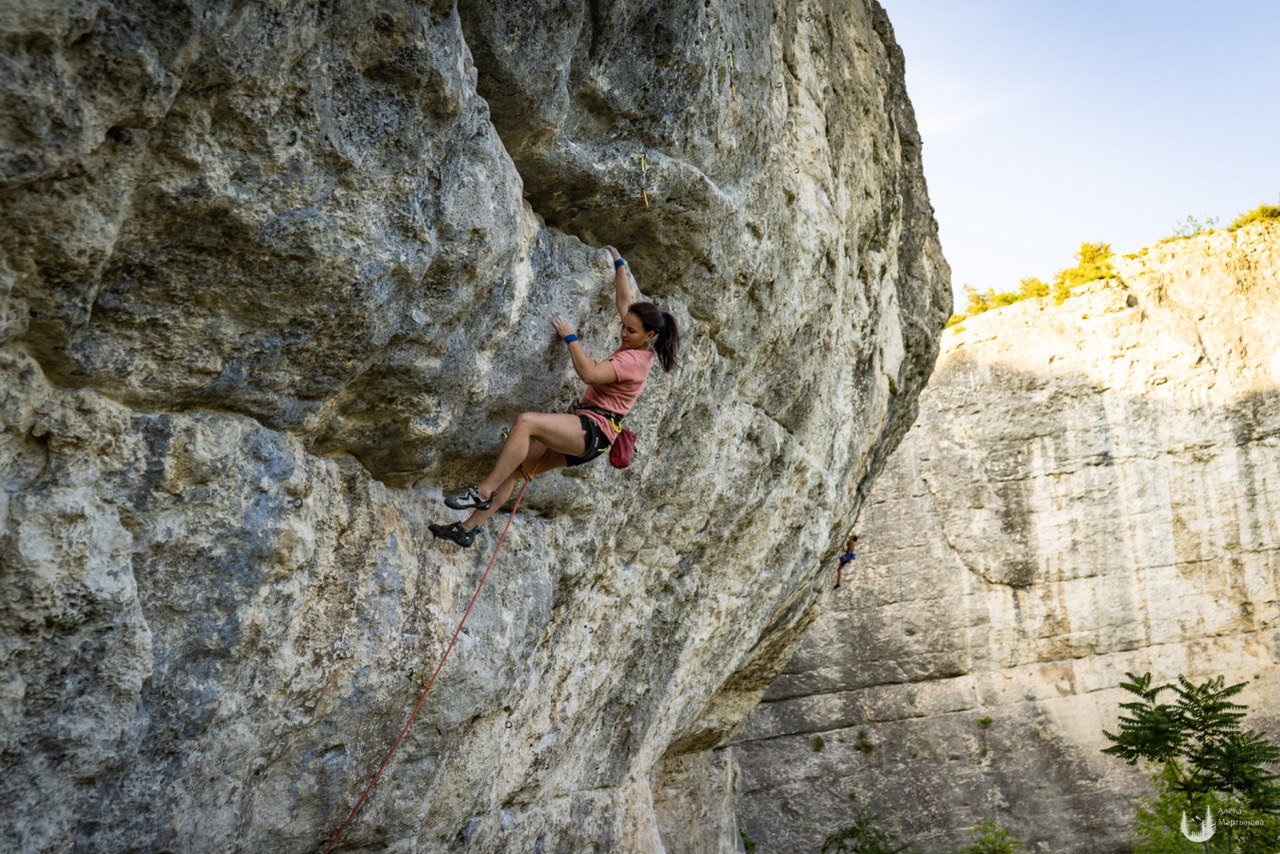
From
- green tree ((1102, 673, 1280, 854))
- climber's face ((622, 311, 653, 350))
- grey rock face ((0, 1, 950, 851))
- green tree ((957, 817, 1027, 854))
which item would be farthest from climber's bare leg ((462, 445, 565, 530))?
green tree ((957, 817, 1027, 854))

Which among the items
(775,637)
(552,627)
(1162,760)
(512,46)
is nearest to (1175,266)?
(1162,760)

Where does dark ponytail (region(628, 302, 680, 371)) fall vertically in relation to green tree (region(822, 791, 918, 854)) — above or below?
above

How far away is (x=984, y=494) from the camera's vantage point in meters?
14.9

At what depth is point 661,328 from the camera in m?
5.13

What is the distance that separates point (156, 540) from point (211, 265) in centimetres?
92

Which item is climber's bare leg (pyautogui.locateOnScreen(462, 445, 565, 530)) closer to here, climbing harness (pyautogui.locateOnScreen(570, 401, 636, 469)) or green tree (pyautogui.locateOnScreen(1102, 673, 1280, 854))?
climbing harness (pyautogui.locateOnScreen(570, 401, 636, 469))

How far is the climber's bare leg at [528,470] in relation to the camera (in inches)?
189

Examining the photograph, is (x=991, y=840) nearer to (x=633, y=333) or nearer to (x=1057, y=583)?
(x=1057, y=583)

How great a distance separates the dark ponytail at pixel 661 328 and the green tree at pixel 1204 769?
8.94 m

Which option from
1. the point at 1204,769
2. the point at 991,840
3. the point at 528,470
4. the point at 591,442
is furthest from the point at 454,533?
the point at 991,840

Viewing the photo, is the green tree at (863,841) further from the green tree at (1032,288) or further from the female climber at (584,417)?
the female climber at (584,417)

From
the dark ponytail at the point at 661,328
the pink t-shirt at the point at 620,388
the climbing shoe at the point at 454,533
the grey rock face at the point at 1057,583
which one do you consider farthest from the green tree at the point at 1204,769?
the climbing shoe at the point at 454,533

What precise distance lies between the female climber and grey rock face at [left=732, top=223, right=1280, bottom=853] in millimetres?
10043

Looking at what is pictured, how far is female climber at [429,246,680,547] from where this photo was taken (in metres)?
4.66
